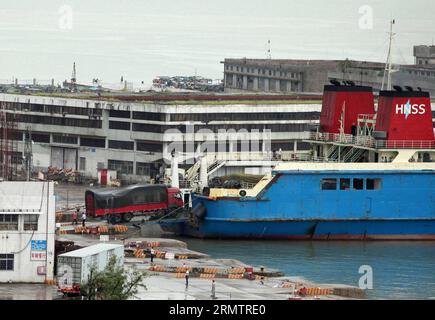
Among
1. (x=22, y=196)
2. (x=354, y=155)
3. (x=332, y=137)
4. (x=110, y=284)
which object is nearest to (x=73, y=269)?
(x=110, y=284)

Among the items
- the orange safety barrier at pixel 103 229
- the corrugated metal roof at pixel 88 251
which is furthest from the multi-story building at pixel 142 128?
the corrugated metal roof at pixel 88 251

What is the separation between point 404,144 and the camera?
2205 inches

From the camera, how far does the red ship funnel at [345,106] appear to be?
2291 inches

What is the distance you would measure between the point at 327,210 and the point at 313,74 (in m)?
37.1

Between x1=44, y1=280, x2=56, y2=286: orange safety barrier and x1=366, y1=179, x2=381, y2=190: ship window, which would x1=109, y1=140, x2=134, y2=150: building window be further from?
x1=44, y1=280, x2=56, y2=286: orange safety barrier

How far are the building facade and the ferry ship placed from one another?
45.8ft

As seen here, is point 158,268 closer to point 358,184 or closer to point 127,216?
point 127,216

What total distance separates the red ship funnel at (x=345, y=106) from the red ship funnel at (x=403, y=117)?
1628 mm

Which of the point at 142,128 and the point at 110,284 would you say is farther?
the point at 142,128

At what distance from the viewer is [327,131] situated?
191 feet

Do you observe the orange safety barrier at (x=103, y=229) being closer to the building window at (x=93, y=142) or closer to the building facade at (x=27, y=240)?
the building facade at (x=27, y=240)

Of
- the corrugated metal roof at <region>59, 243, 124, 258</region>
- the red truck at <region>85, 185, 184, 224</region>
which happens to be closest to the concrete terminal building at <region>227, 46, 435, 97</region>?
the red truck at <region>85, 185, 184, 224</region>

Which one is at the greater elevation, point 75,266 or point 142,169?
point 142,169
